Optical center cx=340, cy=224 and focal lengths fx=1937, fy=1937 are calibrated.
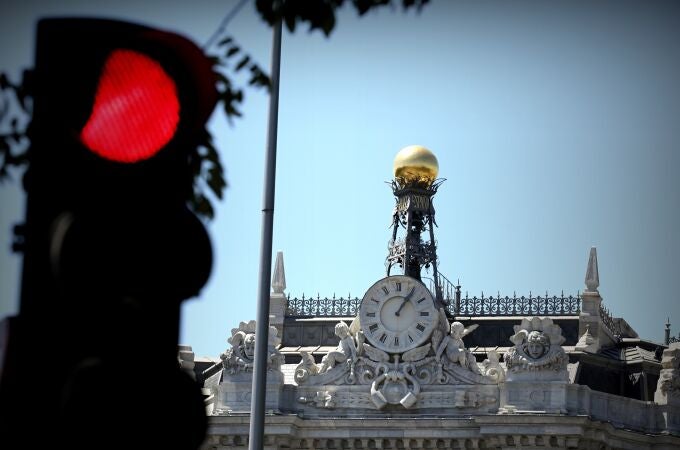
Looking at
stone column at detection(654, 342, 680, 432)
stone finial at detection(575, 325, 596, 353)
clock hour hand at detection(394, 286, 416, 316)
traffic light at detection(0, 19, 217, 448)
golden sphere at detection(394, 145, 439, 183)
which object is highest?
golden sphere at detection(394, 145, 439, 183)

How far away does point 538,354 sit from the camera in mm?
56750

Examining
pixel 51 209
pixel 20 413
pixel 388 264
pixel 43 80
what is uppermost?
pixel 388 264

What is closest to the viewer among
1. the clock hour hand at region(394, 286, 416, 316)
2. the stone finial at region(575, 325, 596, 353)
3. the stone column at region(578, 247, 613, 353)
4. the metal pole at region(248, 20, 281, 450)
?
the metal pole at region(248, 20, 281, 450)

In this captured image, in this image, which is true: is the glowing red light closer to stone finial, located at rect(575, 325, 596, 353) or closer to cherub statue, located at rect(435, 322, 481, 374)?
cherub statue, located at rect(435, 322, 481, 374)

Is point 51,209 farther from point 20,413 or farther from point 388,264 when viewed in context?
point 388,264

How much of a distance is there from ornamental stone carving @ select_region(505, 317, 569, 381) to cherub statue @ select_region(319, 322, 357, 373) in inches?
187

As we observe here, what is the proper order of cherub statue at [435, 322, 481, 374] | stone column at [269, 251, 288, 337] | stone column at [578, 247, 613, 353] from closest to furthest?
1. cherub statue at [435, 322, 481, 374]
2. stone column at [578, 247, 613, 353]
3. stone column at [269, 251, 288, 337]

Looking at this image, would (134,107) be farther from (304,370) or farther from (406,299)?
(304,370)

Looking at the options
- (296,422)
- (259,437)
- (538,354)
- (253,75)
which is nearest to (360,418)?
(296,422)

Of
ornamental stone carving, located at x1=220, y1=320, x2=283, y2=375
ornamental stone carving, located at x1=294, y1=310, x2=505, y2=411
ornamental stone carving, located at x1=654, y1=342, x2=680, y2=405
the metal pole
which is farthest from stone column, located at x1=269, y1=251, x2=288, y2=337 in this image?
the metal pole

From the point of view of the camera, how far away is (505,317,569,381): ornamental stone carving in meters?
56.6

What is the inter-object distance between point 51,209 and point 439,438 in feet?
172

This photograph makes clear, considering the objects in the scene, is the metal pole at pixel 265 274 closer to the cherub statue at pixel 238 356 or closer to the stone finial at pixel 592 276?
the cherub statue at pixel 238 356

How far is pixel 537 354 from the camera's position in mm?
56812
